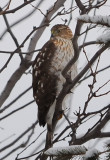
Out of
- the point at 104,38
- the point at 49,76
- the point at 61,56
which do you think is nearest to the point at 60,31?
the point at 61,56

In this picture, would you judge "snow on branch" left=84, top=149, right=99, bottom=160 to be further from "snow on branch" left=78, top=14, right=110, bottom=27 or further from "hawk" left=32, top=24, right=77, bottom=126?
"hawk" left=32, top=24, right=77, bottom=126

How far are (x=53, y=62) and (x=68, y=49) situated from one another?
21cm

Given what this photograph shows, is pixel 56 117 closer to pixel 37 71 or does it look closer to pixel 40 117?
pixel 40 117

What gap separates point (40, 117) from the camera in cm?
350

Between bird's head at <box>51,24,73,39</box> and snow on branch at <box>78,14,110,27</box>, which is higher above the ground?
bird's head at <box>51,24,73,39</box>

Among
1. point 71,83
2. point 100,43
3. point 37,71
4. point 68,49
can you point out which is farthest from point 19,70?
point 100,43

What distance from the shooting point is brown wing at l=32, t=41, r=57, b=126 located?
11.5 feet

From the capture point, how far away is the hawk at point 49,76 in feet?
11.5

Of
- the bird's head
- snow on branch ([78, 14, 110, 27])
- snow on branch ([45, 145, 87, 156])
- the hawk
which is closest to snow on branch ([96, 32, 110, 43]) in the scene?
snow on branch ([78, 14, 110, 27])

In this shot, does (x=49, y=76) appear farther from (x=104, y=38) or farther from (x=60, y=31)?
(x=104, y=38)

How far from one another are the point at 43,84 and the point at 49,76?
0.09m

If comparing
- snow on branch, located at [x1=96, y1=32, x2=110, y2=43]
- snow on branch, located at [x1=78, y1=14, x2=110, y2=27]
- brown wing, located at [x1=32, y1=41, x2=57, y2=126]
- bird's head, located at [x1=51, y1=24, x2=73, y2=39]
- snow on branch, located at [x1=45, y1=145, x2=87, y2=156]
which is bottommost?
A: snow on branch, located at [x1=45, y1=145, x2=87, y2=156]

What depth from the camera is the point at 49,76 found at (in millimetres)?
3559

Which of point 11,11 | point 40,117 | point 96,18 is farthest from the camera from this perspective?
point 40,117
